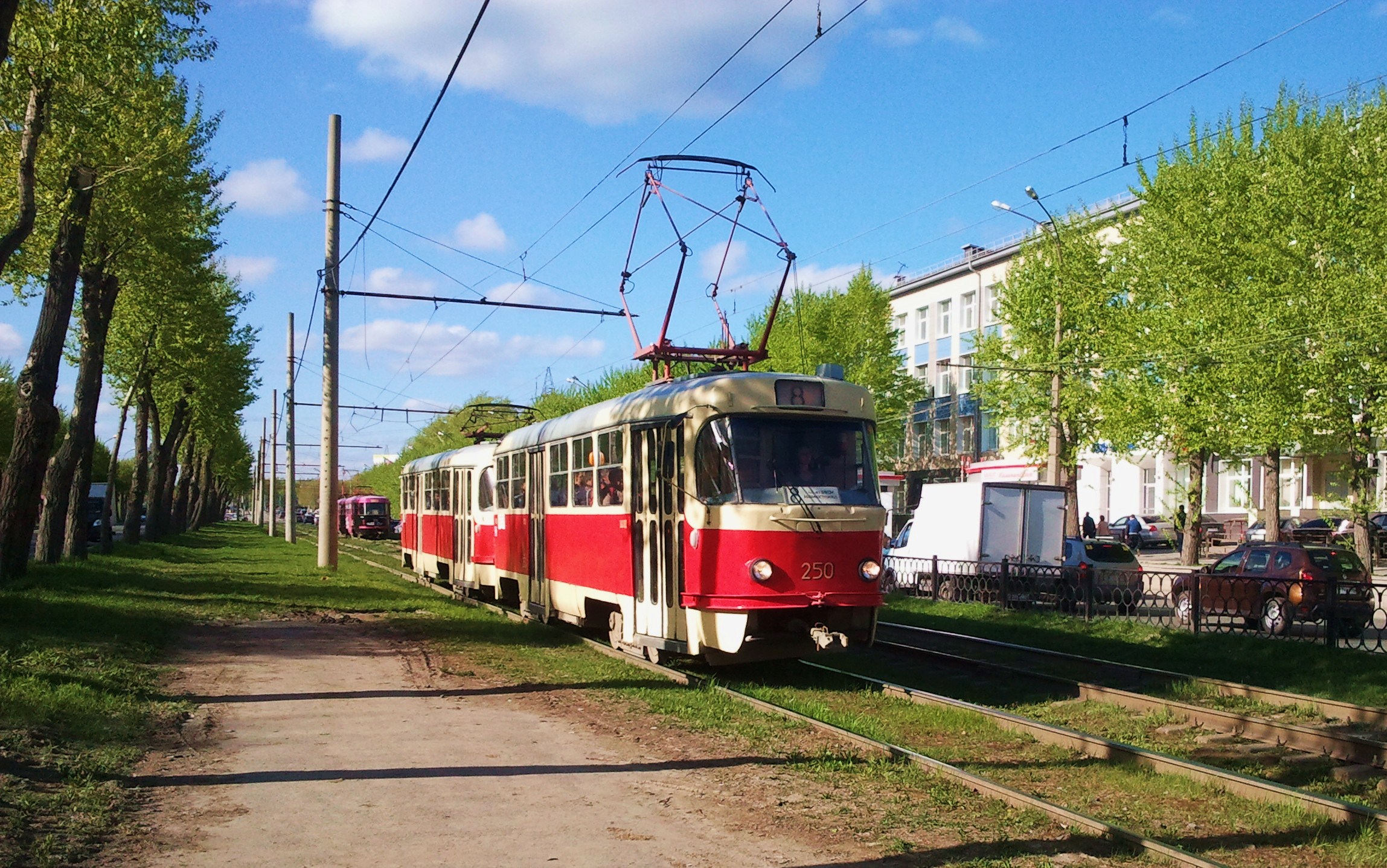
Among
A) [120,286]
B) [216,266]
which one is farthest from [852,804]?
[216,266]

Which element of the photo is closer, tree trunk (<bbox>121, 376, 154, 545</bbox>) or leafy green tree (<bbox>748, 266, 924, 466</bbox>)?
tree trunk (<bbox>121, 376, 154, 545</bbox>)

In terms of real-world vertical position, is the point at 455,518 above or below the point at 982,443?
below

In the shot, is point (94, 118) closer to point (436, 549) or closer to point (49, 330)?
point (49, 330)

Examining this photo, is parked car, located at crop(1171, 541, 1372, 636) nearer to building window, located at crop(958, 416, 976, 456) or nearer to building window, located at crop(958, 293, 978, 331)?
building window, located at crop(958, 416, 976, 456)

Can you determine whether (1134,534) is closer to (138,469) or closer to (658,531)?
(138,469)

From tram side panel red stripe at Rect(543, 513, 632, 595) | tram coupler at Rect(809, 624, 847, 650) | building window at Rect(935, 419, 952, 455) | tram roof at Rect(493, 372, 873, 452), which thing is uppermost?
building window at Rect(935, 419, 952, 455)

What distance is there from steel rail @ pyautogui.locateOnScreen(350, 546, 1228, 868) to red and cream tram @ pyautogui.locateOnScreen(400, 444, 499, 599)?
894 cm

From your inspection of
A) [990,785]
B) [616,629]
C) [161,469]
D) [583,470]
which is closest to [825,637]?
[616,629]

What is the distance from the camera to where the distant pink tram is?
72.4m

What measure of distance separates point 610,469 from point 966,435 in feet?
167

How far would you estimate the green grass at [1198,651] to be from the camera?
1352cm

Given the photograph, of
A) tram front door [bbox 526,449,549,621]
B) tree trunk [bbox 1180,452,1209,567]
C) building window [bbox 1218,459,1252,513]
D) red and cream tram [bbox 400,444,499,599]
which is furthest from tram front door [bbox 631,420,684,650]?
building window [bbox 1218,459,1252,513]

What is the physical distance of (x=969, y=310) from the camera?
6256cm

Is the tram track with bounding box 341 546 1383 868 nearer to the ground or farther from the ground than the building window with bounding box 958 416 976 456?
nearer to the ground
